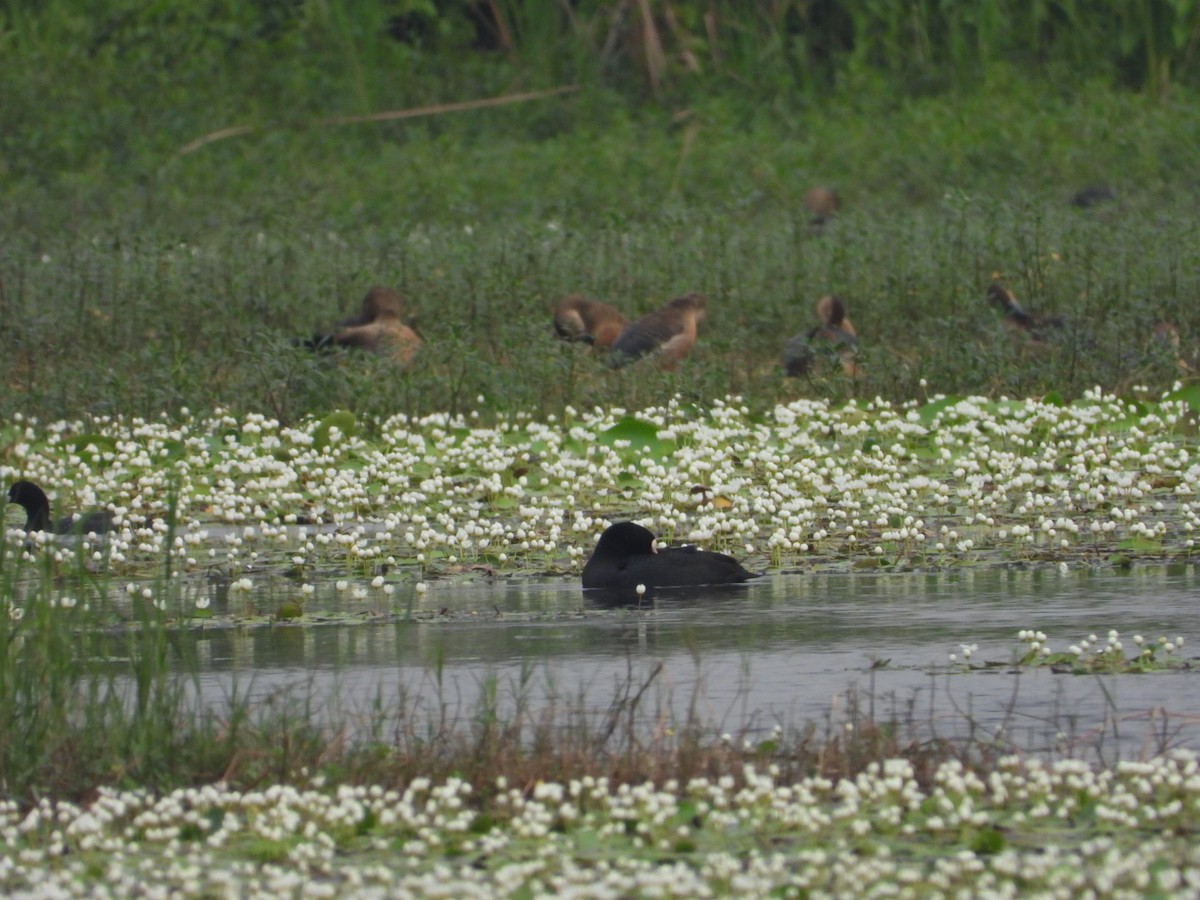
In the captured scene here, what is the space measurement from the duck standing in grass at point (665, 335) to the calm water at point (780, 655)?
21.1ft

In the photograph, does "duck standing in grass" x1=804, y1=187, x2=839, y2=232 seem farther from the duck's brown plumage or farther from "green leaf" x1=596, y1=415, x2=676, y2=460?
"green leaf" x1=596, y1=415, x2=676, y2=460

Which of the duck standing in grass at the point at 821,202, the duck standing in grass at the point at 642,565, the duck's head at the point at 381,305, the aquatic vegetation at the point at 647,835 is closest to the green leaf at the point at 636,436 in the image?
the duck standing in grass at the point at 642,565

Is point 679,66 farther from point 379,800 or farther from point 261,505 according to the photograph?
point 379,800

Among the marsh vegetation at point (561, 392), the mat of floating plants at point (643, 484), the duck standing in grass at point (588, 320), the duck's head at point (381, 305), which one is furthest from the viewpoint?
the duck standing in grass at point (588, 320)

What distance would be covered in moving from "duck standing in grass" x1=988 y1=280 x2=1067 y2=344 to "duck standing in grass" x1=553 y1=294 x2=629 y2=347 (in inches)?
108

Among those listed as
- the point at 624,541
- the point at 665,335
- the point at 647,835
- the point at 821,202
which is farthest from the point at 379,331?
the point at 647,835

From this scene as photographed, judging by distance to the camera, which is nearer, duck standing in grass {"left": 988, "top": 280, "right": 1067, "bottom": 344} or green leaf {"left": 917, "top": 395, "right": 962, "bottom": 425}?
green leaf {"left": 917, "top": 395, "right": 962, "bottom": 425}

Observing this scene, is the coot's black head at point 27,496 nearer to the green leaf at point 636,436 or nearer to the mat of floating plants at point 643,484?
the mat of floating plants at point 643,484

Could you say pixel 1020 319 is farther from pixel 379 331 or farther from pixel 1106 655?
pixel 1106 655

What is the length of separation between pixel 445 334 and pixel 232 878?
38.9 feet

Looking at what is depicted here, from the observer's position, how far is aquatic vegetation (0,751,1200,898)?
15.9ft

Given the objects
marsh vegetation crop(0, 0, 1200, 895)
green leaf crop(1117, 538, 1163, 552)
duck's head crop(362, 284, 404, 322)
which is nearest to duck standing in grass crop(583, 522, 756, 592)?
marsh vegetation crop(0, 0, 1200, 895)

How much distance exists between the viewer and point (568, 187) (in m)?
23.0

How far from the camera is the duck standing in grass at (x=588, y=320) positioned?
55.1ft
